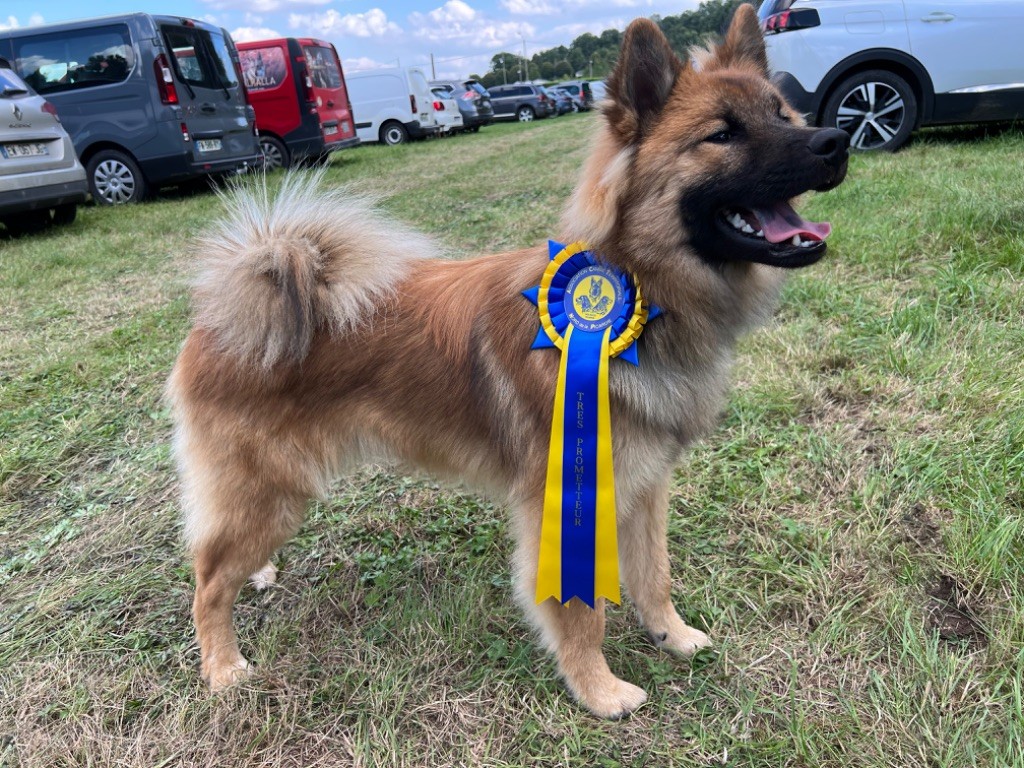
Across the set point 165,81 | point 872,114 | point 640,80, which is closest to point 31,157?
point 165,81

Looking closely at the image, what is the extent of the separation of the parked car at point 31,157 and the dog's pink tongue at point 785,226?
818 cm

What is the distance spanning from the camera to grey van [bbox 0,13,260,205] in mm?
8961

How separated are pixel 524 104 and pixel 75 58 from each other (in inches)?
1045

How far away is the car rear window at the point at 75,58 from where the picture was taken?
8.97 metres

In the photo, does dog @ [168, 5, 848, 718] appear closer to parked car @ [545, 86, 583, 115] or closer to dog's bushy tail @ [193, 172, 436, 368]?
dog's bushy tail @ [193, 172, 436, 368]

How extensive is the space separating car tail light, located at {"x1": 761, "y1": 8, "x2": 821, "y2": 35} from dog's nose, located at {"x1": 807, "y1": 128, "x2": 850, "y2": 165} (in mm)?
6107

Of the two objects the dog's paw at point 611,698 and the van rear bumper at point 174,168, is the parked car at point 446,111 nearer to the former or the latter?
the van rear bumper at point 174,168

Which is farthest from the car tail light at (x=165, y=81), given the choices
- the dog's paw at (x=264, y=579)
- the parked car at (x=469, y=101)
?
the parked car at (x=469, y=101)

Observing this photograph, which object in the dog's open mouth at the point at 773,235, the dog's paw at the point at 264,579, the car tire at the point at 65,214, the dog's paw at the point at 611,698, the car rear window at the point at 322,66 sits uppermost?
the car rear window at the point at 322,66

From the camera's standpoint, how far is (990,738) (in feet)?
5.30

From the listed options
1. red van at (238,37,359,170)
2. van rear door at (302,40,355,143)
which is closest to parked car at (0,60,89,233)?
red van at (238,37,359,170)

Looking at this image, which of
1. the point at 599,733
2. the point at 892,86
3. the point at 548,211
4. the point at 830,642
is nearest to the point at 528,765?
the point at 599,733

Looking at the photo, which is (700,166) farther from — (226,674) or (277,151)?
(277,151)

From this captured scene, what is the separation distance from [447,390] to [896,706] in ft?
4.80
